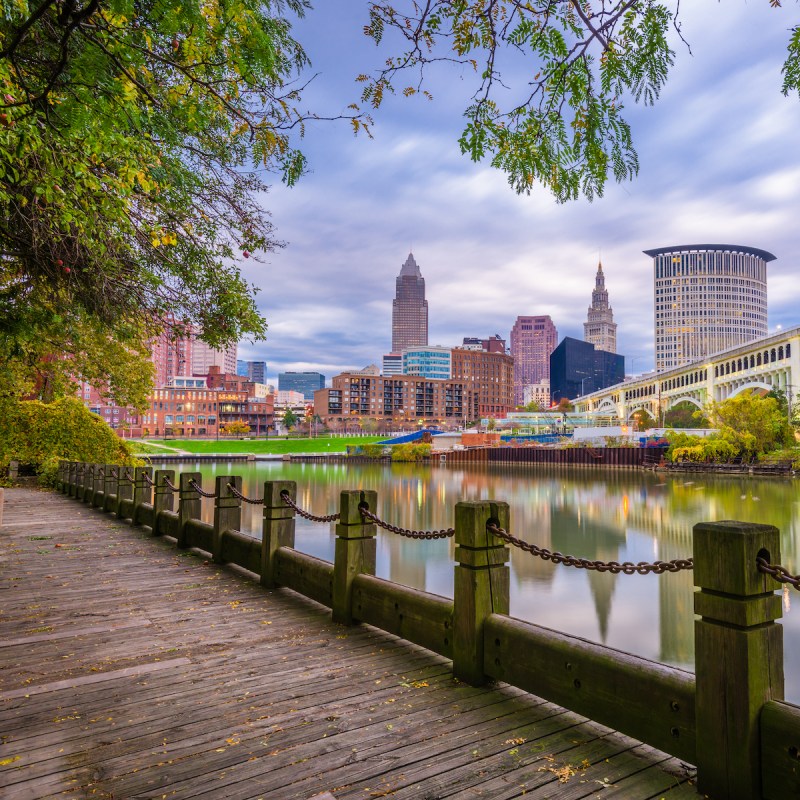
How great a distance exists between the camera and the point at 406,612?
5.13 m

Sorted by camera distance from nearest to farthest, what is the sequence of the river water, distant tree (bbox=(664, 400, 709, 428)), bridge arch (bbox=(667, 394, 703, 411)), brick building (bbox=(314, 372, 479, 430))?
1. the river water
2. bridge arch (bbox=(667, 394, 703, 411))
3. distant tree (bbox=(664, 400, 709, 428))
4. brick building (bbox=(314, 372, 479, 430))

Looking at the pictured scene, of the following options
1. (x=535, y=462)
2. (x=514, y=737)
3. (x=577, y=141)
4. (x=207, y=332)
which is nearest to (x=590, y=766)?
(x=514, y=737)

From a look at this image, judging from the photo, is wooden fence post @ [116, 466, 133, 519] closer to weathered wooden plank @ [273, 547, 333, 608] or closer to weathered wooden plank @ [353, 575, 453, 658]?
weathered wooden plank @ [273, 547, 333, 608]

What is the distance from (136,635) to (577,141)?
5.80 metres

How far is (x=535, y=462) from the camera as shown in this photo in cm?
8775

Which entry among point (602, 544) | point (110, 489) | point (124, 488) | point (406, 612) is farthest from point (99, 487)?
point (602, 544)

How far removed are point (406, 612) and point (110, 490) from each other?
13.4m

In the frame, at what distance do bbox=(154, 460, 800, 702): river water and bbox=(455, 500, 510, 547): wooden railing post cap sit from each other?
23.2 feet

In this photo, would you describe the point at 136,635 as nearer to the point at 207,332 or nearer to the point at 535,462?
the point at 207,332

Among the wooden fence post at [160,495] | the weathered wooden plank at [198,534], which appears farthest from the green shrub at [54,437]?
the weathered wooden plank at [198,534]

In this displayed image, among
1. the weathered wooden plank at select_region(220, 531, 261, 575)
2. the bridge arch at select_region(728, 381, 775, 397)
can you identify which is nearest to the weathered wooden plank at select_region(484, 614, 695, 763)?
the weathered wooden plank at select_region(220, 531, 261, 575)

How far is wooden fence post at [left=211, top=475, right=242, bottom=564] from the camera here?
Result: 340 inches

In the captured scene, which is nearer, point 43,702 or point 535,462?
point 43,702

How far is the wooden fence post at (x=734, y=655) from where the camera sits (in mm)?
2736
